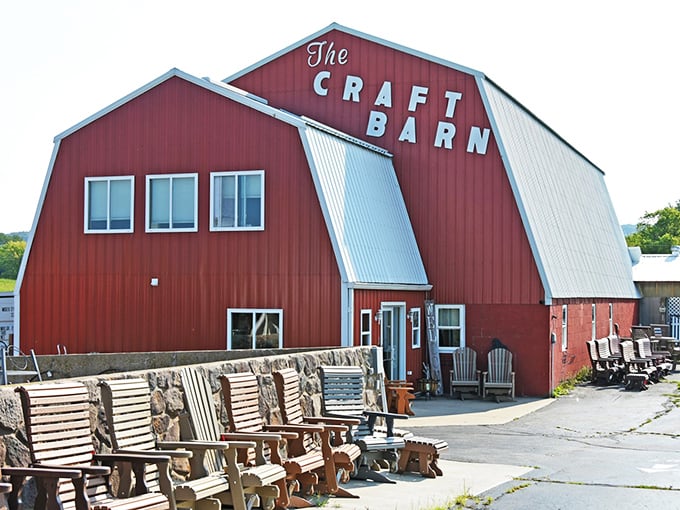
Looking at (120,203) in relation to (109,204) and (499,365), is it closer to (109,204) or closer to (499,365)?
(109,204)

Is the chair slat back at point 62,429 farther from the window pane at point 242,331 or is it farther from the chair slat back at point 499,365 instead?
the chair slat back at point 499,365

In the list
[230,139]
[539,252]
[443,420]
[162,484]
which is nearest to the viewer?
[162,484]

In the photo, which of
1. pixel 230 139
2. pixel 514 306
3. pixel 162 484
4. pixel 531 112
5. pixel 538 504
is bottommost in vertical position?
pixel 538 504

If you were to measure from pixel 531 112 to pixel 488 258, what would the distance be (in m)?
6.79

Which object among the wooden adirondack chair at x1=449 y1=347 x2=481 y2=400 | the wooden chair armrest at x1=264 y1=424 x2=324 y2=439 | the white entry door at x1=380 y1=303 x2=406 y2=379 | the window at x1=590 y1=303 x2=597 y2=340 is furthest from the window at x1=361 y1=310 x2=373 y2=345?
the window at x1=590 y1=303 x2=597 y2=340

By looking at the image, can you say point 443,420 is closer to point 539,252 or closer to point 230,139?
point 539,252

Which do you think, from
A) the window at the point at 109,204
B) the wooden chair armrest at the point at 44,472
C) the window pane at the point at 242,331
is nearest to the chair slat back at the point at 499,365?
the window pane at the point at 242,331

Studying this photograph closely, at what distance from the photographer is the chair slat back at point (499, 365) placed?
947 inches

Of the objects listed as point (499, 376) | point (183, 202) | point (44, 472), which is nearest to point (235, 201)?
point (183, 202)

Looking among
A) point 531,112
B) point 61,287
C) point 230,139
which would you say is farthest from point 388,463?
point 531,112

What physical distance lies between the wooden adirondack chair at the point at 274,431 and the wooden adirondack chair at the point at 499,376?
12.8 m

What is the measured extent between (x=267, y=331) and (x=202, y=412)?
468 inches

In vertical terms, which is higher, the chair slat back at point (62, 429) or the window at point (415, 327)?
the window at point (415, 327)

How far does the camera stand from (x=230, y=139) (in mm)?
22578
